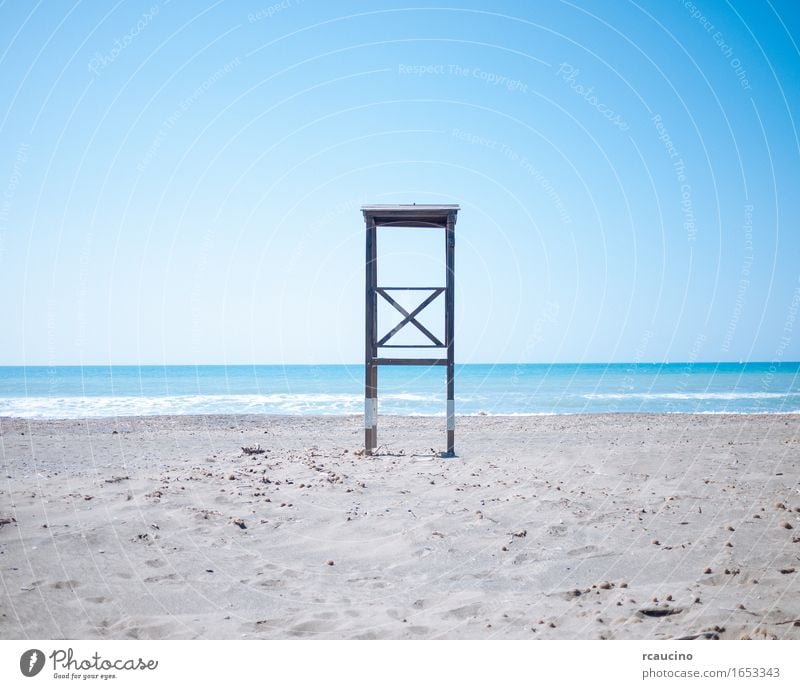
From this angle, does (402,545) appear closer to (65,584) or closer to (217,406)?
(65,584)

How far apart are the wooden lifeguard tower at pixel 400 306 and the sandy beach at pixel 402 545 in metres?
1.11

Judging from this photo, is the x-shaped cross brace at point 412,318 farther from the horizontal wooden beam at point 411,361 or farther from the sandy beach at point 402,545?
the sandy beach at point 402,545

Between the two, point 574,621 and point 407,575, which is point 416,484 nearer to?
point 407,575

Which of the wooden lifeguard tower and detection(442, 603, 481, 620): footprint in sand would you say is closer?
detection(442, 603, 481, 620): footprint in sand

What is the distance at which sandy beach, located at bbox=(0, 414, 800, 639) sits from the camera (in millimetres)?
4285

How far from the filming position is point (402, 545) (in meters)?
6.05

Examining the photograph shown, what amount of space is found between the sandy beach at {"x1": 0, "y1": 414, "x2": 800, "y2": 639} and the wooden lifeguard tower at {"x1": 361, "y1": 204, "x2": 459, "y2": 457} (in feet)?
3.64

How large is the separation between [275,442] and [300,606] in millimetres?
9624

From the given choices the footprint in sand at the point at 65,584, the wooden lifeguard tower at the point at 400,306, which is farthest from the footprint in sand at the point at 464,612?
the wooden lifeguard tower at the point at 400,306

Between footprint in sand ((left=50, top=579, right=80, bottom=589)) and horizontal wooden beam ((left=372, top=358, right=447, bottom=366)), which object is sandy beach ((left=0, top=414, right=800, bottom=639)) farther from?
horizontal wooden beam ((left=372, top=358, right=447, bottom=366))

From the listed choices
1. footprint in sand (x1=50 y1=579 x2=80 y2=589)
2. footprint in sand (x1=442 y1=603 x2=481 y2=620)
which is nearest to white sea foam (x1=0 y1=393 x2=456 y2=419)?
footprint in sand (x1=50 y1=579 x2=80 y2=589)

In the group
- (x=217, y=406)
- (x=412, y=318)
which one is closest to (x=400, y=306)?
(x=412, y=318)

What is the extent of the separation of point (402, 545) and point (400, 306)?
20.4 feet
